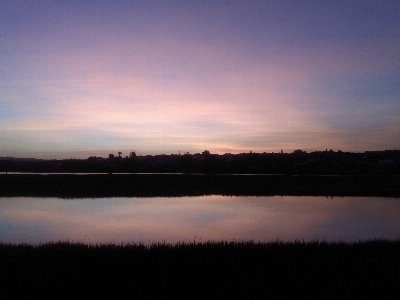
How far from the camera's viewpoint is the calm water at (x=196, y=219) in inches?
575

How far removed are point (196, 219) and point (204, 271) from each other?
410 inches

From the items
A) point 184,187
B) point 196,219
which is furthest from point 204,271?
point 184,187

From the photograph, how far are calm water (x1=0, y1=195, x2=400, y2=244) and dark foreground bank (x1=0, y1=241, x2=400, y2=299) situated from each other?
13.0 feet

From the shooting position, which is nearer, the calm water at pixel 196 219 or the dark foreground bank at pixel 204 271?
the dark foreground bank at pixel 204 271

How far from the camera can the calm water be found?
14617 millimetres

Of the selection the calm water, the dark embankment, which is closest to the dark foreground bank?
the calm water

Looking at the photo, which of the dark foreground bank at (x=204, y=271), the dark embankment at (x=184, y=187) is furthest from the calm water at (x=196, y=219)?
the dark foreground bank at (x=204, y=271)

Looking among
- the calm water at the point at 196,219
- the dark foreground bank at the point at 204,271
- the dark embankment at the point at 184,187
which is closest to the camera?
the dark foreground bank at the point at 204,271

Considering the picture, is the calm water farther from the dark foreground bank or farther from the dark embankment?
the dark foreground bank

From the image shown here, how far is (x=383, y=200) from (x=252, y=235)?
51.7 feet

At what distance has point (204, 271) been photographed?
8031 millimetres

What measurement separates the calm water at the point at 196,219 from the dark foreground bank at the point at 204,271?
13.0 feet

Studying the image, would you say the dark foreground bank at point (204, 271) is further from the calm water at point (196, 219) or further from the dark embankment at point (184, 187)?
the dark embankment at point (184, 187)

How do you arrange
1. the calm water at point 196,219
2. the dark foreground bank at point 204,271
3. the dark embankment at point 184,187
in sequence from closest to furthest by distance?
the dark foreground bank at point 204,271 < the calm water at point 196,219 < the dark embankment at point 184,187
